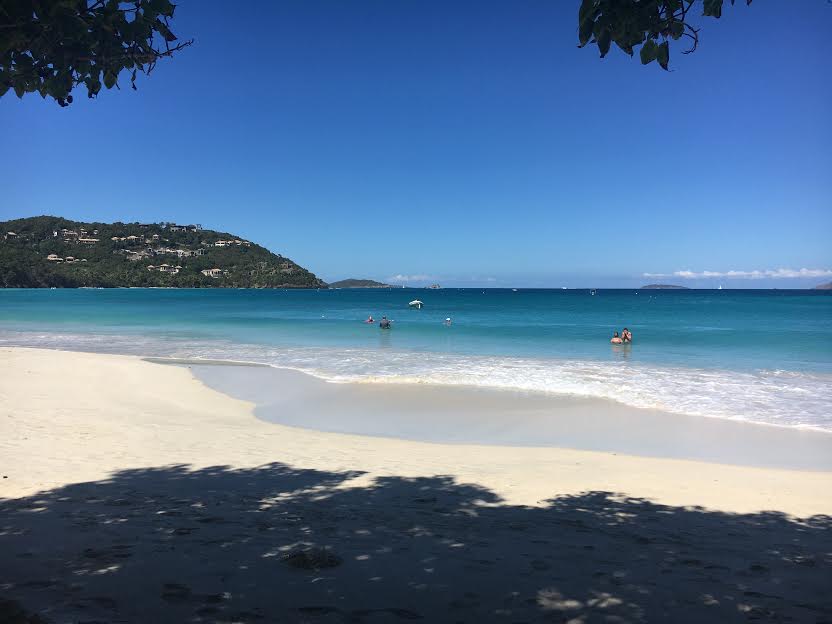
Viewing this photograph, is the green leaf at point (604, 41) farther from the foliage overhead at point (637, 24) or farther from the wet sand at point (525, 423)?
the wet sand at point (525, 423)

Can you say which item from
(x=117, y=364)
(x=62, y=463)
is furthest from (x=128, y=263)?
(x=62, y=463)

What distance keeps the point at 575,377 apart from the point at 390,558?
13.8m

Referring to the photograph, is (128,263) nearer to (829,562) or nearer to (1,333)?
(1,333)

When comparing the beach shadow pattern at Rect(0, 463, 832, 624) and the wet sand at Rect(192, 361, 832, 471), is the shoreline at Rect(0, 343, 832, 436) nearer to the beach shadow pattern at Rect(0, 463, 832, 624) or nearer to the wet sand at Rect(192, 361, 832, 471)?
the wet sand at Rect(192, 361, 832, 471)

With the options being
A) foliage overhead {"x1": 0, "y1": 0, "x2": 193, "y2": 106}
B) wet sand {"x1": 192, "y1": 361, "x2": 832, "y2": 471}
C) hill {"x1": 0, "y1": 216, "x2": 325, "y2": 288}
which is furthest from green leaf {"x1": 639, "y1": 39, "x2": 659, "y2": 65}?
hill {"x1": 0, "y1": 216, "x2": 325, "y2": 288}

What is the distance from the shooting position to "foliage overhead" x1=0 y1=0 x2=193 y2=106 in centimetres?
307

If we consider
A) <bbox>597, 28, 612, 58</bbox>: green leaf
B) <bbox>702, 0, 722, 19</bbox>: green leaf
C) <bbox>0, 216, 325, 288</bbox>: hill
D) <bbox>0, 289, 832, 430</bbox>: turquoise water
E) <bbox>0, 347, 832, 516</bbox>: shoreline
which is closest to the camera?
<bbox>702, 0, 722, 19</bbox>: green leaf

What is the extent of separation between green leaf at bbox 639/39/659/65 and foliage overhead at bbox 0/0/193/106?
2.92m

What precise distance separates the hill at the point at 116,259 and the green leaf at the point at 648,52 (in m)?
164

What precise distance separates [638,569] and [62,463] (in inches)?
277

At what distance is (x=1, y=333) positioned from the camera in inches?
1196

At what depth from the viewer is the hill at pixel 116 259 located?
141125mm

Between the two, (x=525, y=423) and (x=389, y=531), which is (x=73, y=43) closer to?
(x=389, y=531)

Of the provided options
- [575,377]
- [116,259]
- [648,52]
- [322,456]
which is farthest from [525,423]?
[116,259]
